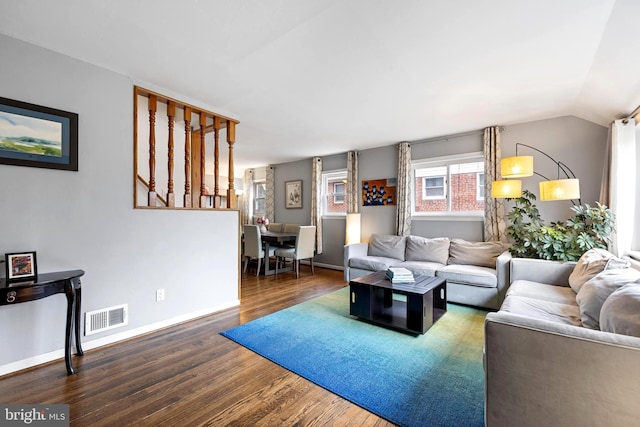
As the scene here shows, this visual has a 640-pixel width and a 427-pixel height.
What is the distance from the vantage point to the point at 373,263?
4176mm

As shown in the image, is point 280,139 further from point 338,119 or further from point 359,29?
point 359,29

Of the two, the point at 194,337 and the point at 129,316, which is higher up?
the point at 129,316

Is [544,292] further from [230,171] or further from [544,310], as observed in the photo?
[230,171]

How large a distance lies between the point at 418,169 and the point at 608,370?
4.03 m

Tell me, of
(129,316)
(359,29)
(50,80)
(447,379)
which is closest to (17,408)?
(129,316)

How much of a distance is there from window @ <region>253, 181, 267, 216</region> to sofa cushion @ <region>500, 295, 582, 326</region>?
6.48 meters

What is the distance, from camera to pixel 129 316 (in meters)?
2.55

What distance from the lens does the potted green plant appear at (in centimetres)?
289

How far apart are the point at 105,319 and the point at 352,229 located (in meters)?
3.71

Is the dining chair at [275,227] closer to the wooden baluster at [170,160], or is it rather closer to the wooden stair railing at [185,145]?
the wooden stair railing at [185,145]

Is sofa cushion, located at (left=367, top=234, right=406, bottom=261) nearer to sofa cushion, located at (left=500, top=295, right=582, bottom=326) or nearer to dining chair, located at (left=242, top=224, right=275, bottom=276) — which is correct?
dining chair, located at (left=242, top=224, right=275, bottom=276)

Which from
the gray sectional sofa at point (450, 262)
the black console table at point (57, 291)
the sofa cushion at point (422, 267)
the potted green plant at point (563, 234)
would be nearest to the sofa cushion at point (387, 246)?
the gray sectional sofa at point (450, 262)

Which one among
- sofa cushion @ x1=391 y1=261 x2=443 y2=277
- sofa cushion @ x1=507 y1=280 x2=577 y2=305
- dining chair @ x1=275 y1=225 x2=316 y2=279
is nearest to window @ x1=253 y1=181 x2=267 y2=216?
dining chair @ x1=275 y1=225 x2=316 y2=279

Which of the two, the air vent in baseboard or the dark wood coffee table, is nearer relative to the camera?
the air vent in baseboard
